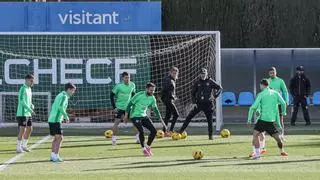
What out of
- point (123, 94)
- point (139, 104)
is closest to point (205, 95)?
point (123, 94)

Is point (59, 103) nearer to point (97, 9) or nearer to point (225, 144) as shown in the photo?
point (225, 144)

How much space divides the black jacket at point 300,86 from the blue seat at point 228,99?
341 cm

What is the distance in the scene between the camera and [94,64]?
82.9ft

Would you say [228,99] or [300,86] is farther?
[228,99]

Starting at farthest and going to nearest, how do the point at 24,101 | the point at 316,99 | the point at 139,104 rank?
the point at 316,99 → the point at 24,101 → the point at 139,104

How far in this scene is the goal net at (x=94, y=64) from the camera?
25.1 metres

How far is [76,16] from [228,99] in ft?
21.9

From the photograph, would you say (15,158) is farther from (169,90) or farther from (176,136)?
(169,90)

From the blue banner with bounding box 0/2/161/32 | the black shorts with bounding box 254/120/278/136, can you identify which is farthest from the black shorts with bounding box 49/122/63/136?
the blue banner with bounding box 0/2/161/32

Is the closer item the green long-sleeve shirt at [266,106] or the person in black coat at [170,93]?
the green long-sleeve shirt at [266,106]

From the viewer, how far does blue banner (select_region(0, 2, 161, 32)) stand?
25.9 metres

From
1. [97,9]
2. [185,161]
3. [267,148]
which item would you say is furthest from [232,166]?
[97,9]

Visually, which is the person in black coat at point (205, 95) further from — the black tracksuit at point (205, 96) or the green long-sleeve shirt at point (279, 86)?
the green long-sleeve shirt at point (279, 86)

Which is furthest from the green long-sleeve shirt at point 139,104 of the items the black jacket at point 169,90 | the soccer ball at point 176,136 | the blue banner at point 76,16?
the blue banner at point 76,16
